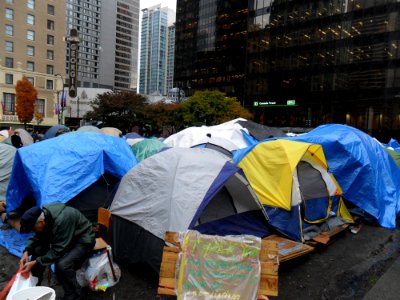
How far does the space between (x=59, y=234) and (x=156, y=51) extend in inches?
7734

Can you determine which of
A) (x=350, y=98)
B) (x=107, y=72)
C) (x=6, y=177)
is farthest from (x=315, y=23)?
(x=107, y=72)

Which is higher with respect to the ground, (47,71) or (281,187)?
(47,71)

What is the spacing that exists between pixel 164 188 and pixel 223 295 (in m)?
2.00

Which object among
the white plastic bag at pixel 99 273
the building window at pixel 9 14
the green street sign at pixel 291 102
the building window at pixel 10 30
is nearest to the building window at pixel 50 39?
the building window at pixel 10 30

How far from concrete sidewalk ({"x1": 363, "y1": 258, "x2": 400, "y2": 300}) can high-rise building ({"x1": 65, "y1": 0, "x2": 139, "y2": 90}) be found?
124m

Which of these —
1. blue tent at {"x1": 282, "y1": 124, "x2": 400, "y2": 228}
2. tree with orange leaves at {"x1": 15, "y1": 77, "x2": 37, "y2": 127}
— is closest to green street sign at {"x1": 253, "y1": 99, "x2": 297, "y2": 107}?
tree with orange leaves at {"x1": 15, "y1": 77, "x2": 37, "y2": 127}

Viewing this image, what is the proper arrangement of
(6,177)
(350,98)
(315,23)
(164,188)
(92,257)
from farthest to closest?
(315,23) → (350,98) → (6,177) → (164,188) → (92,257)

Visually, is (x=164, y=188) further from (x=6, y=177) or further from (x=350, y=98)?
(x=350, y=98)

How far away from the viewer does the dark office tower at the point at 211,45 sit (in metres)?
78.8

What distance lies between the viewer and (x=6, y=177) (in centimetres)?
814

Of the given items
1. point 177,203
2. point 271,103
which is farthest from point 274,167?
point 271,103

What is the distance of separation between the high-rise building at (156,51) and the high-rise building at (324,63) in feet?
459

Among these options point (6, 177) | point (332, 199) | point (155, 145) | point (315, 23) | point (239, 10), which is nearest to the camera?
point (332, 199)

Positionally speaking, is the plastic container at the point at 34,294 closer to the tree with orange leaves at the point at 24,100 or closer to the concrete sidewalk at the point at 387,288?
the concrete sidewalk at the point at 387,288
